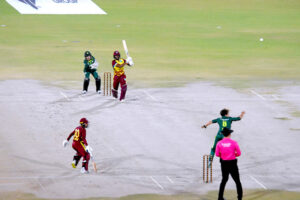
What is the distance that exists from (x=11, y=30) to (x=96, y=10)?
13406mm

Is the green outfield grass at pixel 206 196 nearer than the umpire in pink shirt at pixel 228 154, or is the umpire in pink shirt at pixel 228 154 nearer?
the umpire in pink shirt at pixel 228 154

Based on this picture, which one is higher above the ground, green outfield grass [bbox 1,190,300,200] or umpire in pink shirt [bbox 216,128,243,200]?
umpire in pink shirt [bbox 216,128,243,200]

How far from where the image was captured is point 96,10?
2739 inches

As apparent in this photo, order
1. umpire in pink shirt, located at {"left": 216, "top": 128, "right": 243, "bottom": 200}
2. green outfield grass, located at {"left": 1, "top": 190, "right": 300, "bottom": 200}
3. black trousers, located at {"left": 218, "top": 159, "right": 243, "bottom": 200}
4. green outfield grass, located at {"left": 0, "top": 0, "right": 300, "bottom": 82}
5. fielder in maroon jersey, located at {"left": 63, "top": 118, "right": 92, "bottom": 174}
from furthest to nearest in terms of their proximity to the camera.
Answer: green outfield grass, located at {"left": 0, "top": 0, "right": 300, "bottom": 82}
fielder in maroon jersey, located at {"left": 63, "top": 118, "right": 92, "bottom": 174}
green outfield grass, located at {"left": 1, "top": 190, "right": 300, "bottom": 200}
black trousers, located at {"left": 218, "top": 159, "right": 243, "bottom": 200}
umpire in pink shirt, located at {"left": 216, "top": 128, "right": 243, "bottom": 200}

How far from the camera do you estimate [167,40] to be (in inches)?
2120

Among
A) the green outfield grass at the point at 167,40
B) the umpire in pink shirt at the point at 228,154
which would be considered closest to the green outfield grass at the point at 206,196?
the umpire in pink shirt at the point at 228,154

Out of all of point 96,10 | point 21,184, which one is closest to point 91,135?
point 21,184

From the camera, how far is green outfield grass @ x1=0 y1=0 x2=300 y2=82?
4100 cm

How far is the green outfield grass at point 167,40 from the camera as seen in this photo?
135 ft

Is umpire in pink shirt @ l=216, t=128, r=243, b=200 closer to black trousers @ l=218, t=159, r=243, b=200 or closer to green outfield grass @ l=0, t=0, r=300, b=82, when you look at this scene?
black trousers @ l=218, t=159, r=243, b=200

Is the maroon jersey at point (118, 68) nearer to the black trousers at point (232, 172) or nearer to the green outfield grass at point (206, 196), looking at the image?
the green outfield grass at point (206, 196)

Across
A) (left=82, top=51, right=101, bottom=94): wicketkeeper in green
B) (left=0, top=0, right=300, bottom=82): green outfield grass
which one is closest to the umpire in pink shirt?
(left=82, top=51, right=101, bottom=94): wicketkeeper in green

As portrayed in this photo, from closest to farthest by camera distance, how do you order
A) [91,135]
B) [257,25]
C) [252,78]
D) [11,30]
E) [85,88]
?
[91,135] < [85,88] < [252,78] < [11,30] < [257,25]

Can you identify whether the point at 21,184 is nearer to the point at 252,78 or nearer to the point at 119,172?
the point at 119,172
